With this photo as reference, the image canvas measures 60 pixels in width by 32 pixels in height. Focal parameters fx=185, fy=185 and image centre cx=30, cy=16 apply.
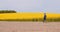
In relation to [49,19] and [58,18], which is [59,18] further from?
[49,19]

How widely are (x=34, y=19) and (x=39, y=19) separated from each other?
78 centimetres

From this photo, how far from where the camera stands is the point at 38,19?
28.1 m

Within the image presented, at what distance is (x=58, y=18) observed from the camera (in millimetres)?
29516

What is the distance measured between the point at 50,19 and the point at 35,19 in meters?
2.26

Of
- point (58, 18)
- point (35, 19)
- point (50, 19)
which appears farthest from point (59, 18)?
point (35, 19)

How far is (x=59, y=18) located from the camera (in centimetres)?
2955

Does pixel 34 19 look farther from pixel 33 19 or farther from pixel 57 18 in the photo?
pixel 57 18

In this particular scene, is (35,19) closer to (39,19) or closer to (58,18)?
(39,19)

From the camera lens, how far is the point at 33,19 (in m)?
27.9

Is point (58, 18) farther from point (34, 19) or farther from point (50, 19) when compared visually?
point (34, 19)

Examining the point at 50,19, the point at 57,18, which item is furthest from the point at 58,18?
the point at 50,19

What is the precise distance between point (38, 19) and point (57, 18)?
340 centimetres

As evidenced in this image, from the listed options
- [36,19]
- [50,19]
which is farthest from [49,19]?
[36,19]

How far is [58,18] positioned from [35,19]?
13.2 ft
